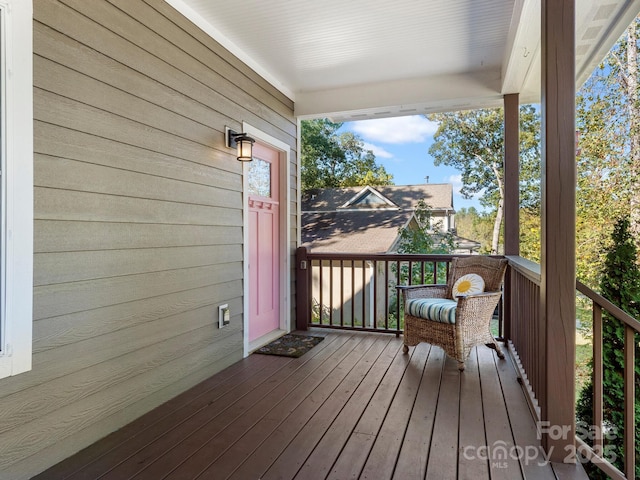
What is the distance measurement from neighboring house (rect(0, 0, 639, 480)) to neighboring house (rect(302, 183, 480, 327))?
4.39 m

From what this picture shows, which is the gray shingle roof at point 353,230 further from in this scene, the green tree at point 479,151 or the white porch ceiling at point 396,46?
the white porch ceiling at point 396,46

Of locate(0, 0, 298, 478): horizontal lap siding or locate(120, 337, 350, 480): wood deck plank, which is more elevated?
locate(0, 0, 298, 478): horizontal lap siding

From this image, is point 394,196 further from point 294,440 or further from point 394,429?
point 294,440

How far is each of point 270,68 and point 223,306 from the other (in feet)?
7.79

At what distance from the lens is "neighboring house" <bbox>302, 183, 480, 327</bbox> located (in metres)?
8.59

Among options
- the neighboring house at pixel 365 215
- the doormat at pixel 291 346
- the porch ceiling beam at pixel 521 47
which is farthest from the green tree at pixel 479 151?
the doormat at pixel 291 346

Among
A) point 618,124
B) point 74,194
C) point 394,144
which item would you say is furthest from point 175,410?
point 394,144

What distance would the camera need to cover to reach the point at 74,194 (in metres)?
1.94

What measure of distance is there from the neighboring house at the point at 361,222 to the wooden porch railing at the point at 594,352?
4833 mm

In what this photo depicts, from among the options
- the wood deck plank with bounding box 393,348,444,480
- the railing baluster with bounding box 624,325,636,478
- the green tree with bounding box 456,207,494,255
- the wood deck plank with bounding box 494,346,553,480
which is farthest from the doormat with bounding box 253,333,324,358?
the green tree with bounding box 456,207,494,255

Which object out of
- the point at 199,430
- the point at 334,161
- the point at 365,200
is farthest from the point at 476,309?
the point at 334,161

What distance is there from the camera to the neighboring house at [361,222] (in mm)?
8586

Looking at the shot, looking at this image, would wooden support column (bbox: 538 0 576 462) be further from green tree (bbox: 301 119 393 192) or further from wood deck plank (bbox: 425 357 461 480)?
green tree (bbox: 301 119 393 192)

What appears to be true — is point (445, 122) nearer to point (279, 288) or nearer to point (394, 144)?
point (394, 144)
